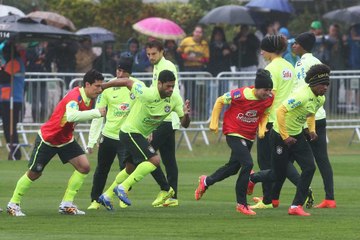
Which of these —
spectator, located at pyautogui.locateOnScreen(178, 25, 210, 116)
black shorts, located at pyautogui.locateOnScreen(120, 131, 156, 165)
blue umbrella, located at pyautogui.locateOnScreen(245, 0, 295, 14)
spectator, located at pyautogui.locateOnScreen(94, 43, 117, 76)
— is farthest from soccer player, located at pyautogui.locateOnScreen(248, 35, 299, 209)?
blue umbrella, located at pyautogui.locateOnScreen(245, 0, 295, 14)

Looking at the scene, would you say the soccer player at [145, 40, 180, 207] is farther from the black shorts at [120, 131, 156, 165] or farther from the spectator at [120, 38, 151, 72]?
the spectator at [120, 38, 151, 72]

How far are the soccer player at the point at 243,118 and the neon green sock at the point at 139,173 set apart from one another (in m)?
0.90

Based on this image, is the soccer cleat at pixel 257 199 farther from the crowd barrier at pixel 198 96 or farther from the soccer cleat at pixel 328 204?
the crowd barrier at pixel 198 96

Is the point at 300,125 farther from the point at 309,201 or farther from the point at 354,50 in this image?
the point at 354,50

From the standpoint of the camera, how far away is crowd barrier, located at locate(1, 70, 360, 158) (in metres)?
28.0

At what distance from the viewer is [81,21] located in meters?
39.6

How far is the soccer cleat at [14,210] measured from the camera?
16.2 metres

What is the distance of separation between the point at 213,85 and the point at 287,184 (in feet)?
25.2

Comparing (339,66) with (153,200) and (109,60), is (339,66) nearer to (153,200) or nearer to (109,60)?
(109,60)

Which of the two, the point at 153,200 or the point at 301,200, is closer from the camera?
the point at 301,200

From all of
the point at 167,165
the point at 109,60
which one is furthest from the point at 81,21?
the point at 167,165

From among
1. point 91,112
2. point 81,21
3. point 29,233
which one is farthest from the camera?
point 81,21

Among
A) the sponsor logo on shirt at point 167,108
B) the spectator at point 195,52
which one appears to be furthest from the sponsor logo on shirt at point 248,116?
the spectator at point 195,52

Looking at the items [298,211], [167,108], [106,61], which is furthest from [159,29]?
[298,211]
